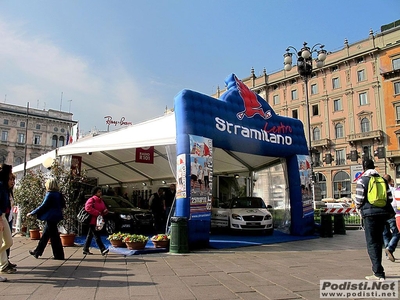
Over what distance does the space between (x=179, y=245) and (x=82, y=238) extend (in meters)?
4.28

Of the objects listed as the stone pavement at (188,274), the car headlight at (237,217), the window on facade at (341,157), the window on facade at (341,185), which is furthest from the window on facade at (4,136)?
the car headlight at (237,217)

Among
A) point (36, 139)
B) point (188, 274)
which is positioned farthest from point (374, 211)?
point (36, 139)

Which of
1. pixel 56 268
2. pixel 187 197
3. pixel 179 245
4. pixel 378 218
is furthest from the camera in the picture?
pixel 187 197

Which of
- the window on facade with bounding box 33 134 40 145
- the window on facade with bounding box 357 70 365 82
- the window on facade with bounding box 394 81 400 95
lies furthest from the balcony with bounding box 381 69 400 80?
the window on facade with bounding box 33 134 40 145

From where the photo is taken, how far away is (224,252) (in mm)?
8523

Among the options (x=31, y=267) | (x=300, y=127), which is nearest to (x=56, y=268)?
(x=31, y=267)

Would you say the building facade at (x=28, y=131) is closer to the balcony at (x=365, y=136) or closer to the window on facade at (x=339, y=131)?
the window on facade at (x=339, y=131)

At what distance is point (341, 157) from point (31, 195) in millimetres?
42426

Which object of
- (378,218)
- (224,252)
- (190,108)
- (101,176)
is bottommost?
(224,252)

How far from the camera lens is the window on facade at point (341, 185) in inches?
1732

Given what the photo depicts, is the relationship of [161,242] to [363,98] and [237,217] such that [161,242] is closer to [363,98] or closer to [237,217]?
[237,217]

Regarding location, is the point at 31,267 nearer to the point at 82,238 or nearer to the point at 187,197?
the point at 187,197

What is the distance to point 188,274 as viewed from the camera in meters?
5.84

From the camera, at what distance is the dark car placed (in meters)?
11.8
